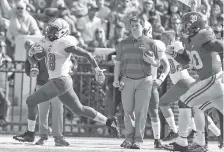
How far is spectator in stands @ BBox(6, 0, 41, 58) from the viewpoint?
17.1 metres

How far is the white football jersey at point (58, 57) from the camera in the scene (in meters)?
A: 11.5

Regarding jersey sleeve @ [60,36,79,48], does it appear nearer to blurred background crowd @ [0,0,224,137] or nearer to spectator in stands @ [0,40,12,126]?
spectator in stands @ [0,40,12,126]

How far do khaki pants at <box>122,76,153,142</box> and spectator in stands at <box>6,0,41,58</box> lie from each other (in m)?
5.59

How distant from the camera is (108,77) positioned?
15383 millimetres

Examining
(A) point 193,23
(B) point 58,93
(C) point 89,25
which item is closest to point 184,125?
(A) point 193,23

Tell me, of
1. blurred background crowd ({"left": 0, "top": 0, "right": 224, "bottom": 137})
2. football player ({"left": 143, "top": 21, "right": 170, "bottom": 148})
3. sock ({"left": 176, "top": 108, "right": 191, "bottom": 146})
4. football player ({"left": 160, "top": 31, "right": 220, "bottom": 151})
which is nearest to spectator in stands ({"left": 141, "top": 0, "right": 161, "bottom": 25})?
blurred background crowd ({"left": 0, "top": 0, "right": 224, "bottom": 137})

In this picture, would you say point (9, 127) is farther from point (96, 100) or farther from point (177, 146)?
point (177, 146)

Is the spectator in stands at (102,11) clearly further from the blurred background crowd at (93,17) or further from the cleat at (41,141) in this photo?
the cleat at (41,141)

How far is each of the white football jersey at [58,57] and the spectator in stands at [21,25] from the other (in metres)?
5.51

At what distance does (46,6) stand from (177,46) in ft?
26.7

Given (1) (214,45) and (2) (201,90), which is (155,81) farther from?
(1) (214,45)

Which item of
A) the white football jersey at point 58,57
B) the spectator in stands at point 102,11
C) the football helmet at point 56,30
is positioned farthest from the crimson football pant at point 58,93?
the spectator in stands at point 102,11

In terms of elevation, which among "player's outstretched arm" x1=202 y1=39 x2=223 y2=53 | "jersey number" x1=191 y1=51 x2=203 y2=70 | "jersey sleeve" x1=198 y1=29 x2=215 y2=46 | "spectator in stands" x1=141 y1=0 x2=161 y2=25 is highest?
"spectator in stands" x1=141 y1=0 x2=161 y2=25

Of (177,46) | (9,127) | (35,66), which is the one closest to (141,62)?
(177,46)
